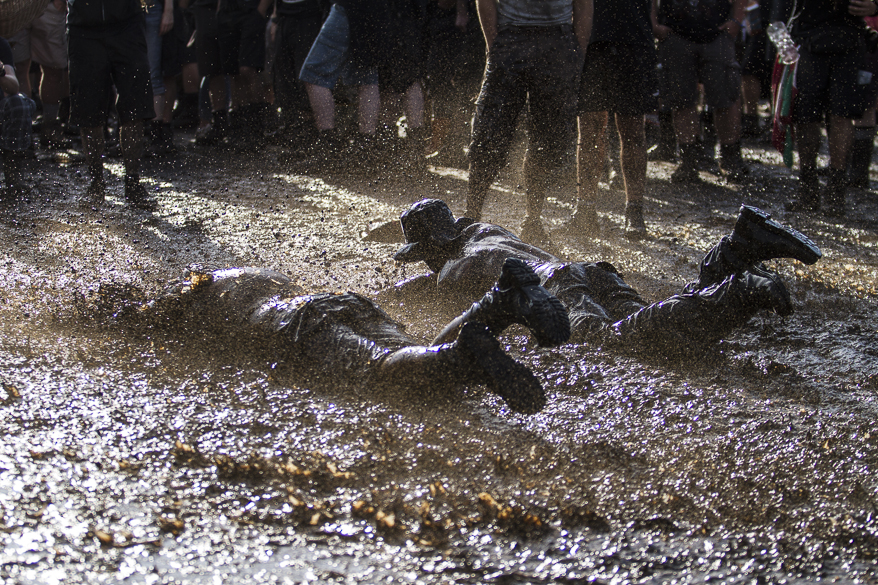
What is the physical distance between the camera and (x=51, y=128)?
8023mm

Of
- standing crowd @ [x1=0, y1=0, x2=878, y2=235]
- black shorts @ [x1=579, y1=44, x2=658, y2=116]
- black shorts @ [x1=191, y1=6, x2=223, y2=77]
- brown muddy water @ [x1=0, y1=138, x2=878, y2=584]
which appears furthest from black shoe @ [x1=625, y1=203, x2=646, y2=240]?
black shorts @ [x1=191, y1=6, x2=223, y2=77]

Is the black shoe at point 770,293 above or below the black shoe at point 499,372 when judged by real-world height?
above

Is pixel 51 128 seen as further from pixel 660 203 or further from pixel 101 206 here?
pixel 660 203

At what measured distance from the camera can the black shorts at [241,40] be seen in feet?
26.5

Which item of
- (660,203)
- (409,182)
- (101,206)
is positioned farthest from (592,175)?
(101,206)

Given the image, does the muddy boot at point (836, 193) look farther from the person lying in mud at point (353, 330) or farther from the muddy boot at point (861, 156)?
the person lying in mud at point (353, 330)

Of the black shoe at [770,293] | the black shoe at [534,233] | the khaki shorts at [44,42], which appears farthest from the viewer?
the khaki shorts at [44,42]

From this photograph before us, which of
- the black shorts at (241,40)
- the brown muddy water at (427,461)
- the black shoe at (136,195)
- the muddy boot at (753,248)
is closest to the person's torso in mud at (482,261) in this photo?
the brown muddy water at (427,461)

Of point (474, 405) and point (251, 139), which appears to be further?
point (251, 139)

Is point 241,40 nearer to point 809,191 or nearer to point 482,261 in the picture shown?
point 809,191

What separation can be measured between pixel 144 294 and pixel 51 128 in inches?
210

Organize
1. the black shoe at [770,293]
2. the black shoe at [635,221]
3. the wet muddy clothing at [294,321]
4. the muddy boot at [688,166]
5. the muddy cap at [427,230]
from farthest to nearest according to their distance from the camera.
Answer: the muddy boot at [688,166] < the black shoe at [635,221] < the muddy cap at [427,230] < the wet muddy clothing at [294,321] < the black shoe at [770,293]

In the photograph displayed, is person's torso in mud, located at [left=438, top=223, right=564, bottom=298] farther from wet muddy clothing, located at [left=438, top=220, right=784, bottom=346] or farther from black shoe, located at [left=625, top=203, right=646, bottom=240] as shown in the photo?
black shoe, located at [left=625, top=203, right=646, bottom=240]

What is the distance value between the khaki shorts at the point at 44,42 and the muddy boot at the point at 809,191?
6874mm
